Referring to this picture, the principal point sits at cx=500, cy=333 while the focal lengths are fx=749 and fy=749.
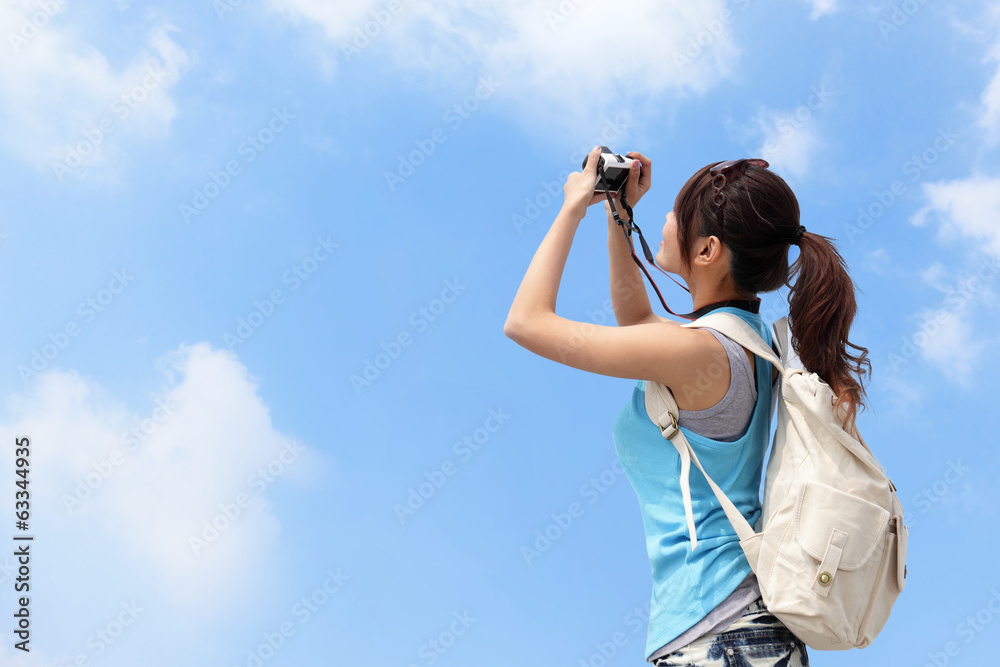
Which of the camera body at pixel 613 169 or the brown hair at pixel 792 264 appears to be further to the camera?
the camera body at pixel 613 169

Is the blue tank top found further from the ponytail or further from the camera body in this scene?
the camera body

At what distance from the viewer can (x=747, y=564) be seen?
1553 millimetres

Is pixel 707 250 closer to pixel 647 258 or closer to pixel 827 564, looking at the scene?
pixel 647 258

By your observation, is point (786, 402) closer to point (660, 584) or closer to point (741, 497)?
point (741, 497)

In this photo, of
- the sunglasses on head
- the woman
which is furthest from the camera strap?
the sunglasses on head

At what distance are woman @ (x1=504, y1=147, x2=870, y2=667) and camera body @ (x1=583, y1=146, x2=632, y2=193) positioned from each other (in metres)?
0.08

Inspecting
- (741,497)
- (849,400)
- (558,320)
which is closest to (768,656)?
(741,497)

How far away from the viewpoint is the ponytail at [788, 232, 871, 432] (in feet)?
5.41

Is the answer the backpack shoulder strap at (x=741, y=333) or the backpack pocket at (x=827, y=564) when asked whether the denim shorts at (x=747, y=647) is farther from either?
the backpack shoulder strap at (x=741, y=333)

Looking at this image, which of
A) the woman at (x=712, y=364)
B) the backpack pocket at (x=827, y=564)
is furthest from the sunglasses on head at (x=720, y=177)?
the backpack pocket at (x=827, y=564)

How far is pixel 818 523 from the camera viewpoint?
1501mm

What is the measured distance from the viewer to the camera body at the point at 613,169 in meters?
1.90

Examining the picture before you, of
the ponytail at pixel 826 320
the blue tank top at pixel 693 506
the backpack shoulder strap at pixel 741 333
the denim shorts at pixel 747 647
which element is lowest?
the denim shorts at pixel 747 647

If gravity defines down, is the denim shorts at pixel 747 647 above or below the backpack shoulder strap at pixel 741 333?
below
